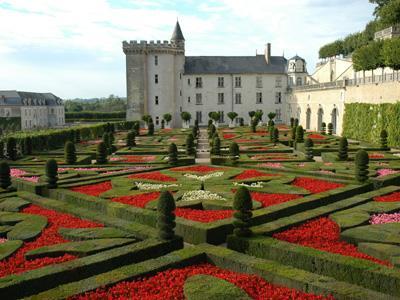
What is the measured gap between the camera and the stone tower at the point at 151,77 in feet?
187

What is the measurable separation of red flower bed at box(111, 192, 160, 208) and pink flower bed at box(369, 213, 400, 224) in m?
6.73

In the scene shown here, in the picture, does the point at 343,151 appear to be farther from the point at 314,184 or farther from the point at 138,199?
the point at 138,199

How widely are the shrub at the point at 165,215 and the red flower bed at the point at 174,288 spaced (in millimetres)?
1356

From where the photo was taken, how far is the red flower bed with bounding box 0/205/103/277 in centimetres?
879

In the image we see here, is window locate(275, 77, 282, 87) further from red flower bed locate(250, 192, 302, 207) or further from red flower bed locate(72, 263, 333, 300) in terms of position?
red flower bed locate(72, 263, 333, 300)

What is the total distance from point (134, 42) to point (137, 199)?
45645 millimetres

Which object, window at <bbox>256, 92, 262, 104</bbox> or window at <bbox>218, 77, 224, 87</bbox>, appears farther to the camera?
window at <bbox>256, 92, 262, 104</bbox>

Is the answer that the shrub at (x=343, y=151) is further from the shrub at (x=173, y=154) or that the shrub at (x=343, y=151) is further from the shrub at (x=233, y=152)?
the shrub at (x=173, y=154)

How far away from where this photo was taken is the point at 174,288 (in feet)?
26.1

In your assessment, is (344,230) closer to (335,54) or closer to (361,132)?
(361,132)

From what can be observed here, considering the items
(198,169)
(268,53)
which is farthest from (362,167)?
(268,53)

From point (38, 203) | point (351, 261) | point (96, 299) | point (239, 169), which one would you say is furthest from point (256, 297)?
point (239, 169)

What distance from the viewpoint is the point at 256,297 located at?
7.64 m

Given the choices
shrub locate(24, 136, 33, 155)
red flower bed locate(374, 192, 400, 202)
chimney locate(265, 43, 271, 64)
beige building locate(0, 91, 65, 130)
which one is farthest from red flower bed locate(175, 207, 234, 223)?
beige building locate(0, 91, 65, 130)
